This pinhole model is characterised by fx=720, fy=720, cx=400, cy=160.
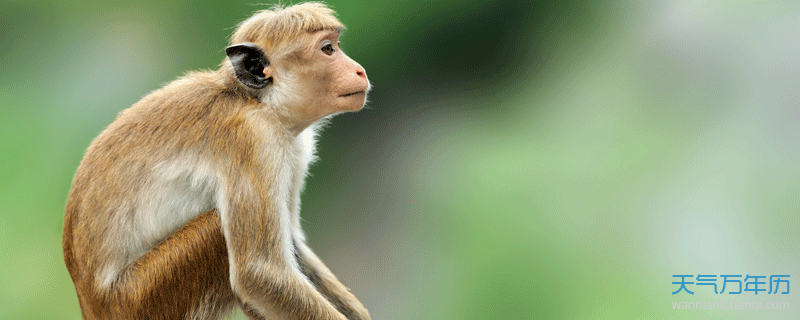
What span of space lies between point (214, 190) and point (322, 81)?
801 mm

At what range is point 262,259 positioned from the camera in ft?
11.8

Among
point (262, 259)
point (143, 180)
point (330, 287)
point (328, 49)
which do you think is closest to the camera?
point (262, 259)

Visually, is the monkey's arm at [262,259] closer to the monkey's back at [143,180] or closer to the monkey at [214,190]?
the monkey at [214,190]

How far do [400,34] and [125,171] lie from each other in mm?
5309

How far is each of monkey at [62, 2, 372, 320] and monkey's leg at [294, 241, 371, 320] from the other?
55 centimetres

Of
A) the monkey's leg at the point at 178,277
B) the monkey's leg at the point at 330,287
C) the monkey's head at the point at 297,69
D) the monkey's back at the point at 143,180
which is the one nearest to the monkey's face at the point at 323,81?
the monkey's head at the point at 297,69

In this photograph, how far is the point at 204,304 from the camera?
12.3 feet

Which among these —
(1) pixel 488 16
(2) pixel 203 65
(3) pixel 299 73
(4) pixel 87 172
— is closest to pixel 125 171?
(4) pixel 87 172

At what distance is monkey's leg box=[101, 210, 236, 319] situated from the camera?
3641 mm

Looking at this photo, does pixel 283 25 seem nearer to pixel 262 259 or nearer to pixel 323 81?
pixel 323 81

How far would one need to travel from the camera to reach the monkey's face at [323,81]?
148 inches

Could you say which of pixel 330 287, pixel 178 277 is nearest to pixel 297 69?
pixel 178 277

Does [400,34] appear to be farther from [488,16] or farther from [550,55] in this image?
[550,55]

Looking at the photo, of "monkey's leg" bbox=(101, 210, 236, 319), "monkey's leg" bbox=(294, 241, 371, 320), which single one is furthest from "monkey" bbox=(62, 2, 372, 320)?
"monkey's leg" bbox=(294, 241, 371, 320)
